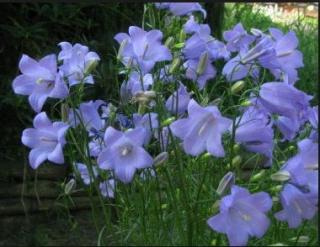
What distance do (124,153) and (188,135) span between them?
0.12 meters

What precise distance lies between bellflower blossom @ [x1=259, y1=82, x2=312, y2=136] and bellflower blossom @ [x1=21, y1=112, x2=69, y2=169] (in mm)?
375

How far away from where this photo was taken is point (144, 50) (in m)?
1.36

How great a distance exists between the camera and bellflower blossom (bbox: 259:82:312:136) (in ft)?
3.98

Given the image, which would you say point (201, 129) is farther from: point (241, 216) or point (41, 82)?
point (41, 82)

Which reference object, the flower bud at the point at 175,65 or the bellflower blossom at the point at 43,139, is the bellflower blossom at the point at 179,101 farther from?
the bellflower blossom at the point at 43,139

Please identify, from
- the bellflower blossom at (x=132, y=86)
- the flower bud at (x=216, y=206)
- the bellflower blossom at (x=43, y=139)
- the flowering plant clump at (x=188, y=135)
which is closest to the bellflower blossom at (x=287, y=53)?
the flowering plant clump at (x=188, y=135)

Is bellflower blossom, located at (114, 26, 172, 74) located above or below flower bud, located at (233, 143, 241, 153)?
above

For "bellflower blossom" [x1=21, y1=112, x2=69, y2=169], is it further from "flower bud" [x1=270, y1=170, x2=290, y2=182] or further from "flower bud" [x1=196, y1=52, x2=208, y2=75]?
"flower bud" [x1=270, y1=170, x2=290, y2=182]

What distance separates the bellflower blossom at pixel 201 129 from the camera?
1156 millimetres

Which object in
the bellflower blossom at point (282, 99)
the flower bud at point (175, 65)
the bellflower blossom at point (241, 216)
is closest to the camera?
the bellflower blossom at point (241, 216)

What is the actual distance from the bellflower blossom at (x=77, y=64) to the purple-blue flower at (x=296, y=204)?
1.45ft

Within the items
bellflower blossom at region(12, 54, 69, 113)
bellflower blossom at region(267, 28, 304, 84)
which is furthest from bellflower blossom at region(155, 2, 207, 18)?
bellflower blossom at region(12, 54, 69, 113)

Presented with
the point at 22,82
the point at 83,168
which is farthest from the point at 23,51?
the point at 22,82

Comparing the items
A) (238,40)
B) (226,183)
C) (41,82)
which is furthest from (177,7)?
(226,183)
